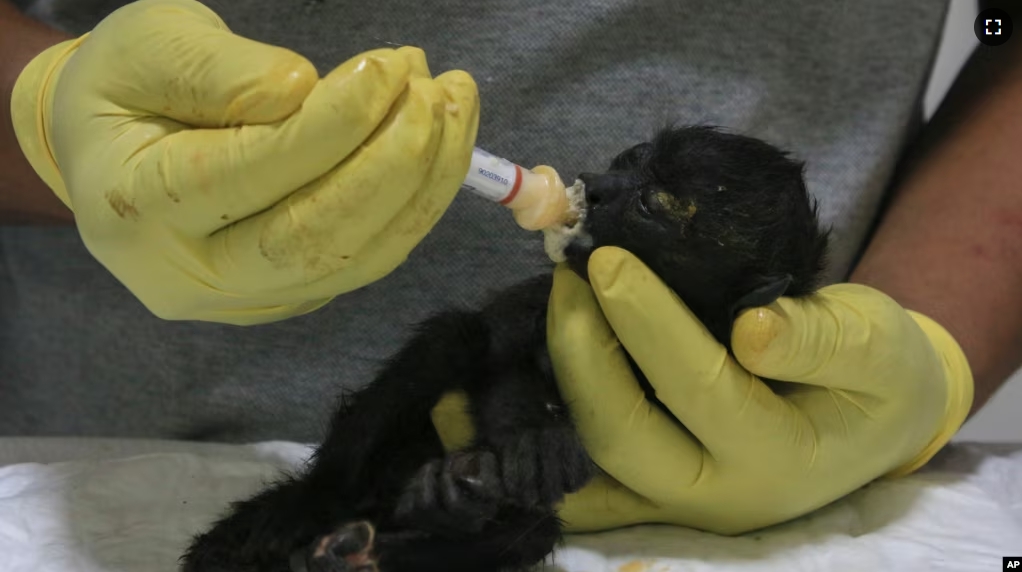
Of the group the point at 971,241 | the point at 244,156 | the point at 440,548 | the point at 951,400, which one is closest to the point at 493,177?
the point at 244,156

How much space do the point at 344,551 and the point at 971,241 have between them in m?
0.79

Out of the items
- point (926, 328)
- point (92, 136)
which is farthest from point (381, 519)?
point (926, 328)

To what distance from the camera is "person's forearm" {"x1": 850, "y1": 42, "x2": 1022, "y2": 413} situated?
964mm

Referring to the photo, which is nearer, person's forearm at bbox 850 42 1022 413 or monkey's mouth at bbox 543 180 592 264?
monkey's mouth at bbox 543 180 592 264

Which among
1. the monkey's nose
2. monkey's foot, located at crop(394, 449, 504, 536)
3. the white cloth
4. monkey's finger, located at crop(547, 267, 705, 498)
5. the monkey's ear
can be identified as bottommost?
the white cloth

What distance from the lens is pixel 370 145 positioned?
573 mm

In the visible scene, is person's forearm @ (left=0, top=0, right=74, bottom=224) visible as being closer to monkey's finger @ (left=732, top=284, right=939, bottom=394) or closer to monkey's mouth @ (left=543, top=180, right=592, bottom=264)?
monkey's mouth @ (left=543, top=180, right=592, bottom=264)

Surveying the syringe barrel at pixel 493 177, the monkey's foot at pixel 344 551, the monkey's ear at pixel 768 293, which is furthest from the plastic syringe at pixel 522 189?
the monkey's foot at pixel 344 551

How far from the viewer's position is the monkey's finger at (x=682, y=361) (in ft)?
2.24

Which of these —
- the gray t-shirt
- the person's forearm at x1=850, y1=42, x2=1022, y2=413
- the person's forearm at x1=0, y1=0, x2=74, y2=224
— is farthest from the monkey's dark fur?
the person's forearm at x1=0, y1=0, x2=74, y2=224

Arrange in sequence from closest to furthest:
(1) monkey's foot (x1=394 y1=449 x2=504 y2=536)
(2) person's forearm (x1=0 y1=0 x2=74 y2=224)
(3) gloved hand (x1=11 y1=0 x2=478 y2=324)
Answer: (3) gloved hand (x1=11 y1=0 x2=478 y2=324) → (1) monkey's foot (x1=394 y1=449 x2=504 y2=536) → (2) person's forearm (x1=0 y1=0 x2=74 y2=224)

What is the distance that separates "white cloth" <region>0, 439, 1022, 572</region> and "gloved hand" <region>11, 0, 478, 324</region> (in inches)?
10.0

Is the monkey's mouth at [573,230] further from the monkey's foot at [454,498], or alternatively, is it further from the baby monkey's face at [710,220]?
the monkey's foot at [454,498]

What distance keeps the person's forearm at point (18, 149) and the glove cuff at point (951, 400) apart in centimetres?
90
